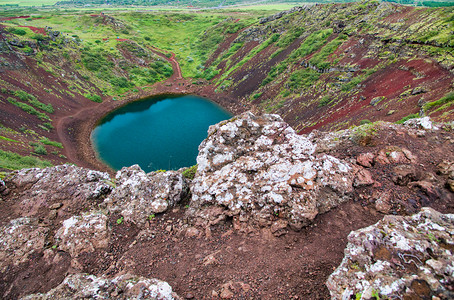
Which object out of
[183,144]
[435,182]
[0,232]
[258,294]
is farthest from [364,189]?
[183,144]

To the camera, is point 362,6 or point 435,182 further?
point 362,6

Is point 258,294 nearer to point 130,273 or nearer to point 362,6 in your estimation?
point 130,273

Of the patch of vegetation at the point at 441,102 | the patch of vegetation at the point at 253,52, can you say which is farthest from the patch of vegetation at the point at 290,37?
the patch of vegetation at the point at 441,102

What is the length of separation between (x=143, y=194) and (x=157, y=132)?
34.9 meters

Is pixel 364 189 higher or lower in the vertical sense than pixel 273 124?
lower

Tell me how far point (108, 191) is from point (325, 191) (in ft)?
41.5

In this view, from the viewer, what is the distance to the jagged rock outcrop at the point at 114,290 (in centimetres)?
709

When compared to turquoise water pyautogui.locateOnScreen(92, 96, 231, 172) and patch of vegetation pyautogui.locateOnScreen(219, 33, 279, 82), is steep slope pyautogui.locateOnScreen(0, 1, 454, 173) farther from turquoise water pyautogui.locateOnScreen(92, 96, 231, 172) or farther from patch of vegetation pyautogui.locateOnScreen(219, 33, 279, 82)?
turquoise water pyautogui.locateOnScreen(92, 96, 231, 172)

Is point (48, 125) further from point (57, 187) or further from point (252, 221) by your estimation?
point (252, 221)

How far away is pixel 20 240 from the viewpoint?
10070 mm

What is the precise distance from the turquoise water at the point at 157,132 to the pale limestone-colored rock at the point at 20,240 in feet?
75.4

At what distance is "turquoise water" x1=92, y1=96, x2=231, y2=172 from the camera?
36.8 metres

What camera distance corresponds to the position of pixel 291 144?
12070 millimetres

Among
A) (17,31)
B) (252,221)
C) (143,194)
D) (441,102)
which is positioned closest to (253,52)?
(441,102)
